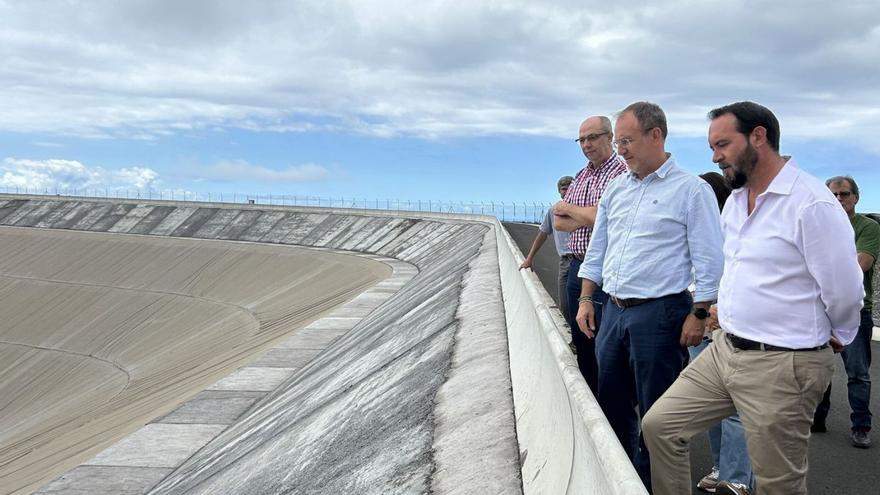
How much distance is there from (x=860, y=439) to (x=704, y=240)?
3.00 metres

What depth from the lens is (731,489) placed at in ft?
14.3

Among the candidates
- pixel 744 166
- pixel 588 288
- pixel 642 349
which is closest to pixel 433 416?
pixel 588 288

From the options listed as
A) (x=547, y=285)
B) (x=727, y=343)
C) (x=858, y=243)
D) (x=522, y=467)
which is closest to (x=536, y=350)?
(x=522, y=467)

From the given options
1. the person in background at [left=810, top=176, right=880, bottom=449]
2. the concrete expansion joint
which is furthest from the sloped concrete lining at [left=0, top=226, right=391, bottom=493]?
the person in background at [left=810, top=176, right=880, bottom=449]

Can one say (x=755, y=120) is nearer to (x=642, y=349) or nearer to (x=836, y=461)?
(x=642, y=349)

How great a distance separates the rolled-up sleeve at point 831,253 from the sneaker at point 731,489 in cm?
173

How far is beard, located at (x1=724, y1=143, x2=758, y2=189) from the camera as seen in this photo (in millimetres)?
3160

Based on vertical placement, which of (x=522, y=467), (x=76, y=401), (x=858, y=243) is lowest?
(x=76, y=401)

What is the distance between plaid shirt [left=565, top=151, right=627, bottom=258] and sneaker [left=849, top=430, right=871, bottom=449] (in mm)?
2441

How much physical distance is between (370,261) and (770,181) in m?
22.3

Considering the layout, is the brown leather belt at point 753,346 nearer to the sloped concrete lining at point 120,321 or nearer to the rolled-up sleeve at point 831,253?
the rolled-up sleeve at point 831,253

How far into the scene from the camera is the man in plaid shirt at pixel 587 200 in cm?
510

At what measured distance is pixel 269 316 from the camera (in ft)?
67.6

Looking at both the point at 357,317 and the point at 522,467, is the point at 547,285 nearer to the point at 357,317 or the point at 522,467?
the point at 357,317
